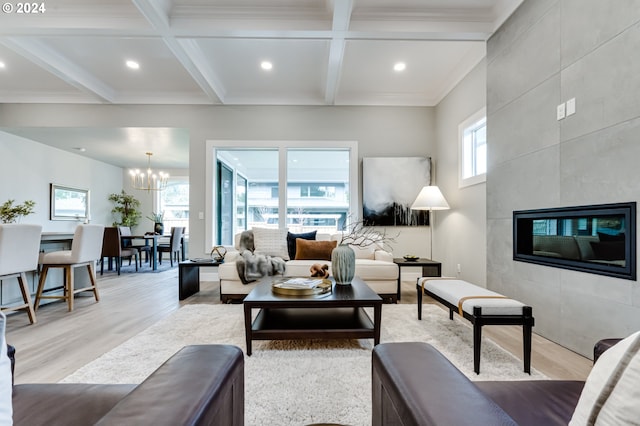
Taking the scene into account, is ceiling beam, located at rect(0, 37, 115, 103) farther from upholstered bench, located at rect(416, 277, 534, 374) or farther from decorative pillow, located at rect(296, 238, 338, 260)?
upholstered bench, located at rect(416, 277, 534, 374)

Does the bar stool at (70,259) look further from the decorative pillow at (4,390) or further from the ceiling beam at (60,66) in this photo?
the decorative pillow at (4,390)

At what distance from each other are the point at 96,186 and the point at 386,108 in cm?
749

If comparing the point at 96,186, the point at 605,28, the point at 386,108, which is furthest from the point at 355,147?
the point at 96,186

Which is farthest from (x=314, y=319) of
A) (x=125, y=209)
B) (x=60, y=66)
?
(x=125, y=209)

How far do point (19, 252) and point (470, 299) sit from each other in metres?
3.77

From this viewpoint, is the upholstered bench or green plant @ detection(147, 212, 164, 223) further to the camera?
green plant @ detection(147, 212, 164, 223)

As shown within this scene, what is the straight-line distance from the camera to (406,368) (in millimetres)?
790

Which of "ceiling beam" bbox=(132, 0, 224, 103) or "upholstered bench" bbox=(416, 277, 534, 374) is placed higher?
"ceiling beam" bbox=(132, 0, 224, 103)

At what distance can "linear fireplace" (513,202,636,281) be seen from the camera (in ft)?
6.02

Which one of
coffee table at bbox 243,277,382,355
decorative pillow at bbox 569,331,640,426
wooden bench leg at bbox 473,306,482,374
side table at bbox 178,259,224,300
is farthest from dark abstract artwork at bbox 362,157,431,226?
decorative pillow at bbox 569,331,640,426

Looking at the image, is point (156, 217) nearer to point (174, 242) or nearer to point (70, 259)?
point (174, 242)

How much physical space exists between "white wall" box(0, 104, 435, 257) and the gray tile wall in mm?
1820

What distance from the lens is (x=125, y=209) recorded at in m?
8.53

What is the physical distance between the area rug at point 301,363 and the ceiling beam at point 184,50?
2.82m
